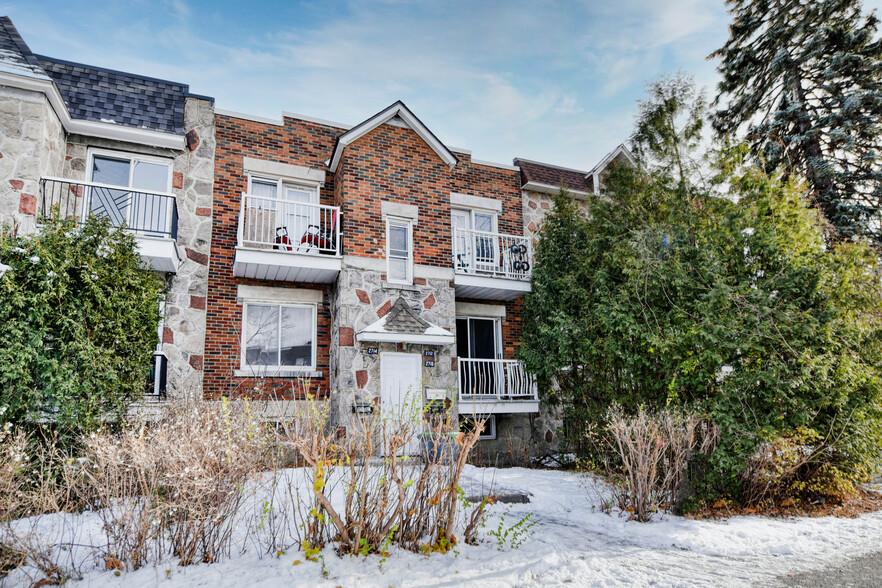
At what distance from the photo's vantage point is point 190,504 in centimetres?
455

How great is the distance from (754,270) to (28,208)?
39.0ft

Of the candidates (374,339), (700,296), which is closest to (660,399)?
(700,296)

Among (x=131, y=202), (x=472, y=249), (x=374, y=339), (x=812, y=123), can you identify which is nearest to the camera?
(x=131, y=202)

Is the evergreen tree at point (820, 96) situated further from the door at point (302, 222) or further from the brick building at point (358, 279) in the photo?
the door at point (302, 222)

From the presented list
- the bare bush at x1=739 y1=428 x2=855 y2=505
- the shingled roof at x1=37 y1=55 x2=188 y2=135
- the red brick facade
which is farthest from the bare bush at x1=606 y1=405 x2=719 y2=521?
the shingled roof at x1=37 y1=55 x2=188 y2=135

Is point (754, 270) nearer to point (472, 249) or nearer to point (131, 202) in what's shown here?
point (472, 249)

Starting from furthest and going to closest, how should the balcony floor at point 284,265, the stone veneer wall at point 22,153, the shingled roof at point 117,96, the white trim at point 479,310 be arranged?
the white trim at point 479,310, the shingled roof at point 117,96, the balcony floor at point 284,265, the stone veneer wall at point 22,153

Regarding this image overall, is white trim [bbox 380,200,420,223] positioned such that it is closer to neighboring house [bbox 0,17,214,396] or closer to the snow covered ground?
neighboring house [bbox 0,17,214,396]

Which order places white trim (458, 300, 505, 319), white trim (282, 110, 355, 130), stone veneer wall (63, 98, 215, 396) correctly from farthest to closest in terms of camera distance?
white trim (458, 300, 505, 319)
white trim (282, 110, 355, 130)
stone veneer wall (63, 98, 215, 396)

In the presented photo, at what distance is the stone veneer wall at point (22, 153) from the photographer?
8758 mm

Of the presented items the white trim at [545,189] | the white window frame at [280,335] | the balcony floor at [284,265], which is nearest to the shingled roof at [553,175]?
the white trim at [545,189]

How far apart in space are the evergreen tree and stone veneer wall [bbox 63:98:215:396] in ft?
43.3

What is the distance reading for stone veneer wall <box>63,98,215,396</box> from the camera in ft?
34.2

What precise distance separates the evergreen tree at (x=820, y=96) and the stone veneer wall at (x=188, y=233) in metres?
13.2
